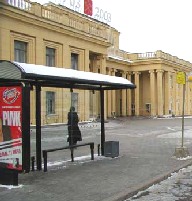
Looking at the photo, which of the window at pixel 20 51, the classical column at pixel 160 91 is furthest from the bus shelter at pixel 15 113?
the classical column at pixel 160 91

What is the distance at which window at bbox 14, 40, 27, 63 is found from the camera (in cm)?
3406

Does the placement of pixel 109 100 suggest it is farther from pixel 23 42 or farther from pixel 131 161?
pixel 131 161

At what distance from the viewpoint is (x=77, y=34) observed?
136 feet

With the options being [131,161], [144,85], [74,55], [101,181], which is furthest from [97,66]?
[101,181]

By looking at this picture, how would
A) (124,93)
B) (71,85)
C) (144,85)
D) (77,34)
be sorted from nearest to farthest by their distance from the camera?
(71,85), (77,34), (124,93), (144,85)

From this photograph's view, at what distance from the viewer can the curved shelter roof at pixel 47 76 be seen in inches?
363

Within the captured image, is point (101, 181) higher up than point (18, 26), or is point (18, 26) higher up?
→ point (18, 26)

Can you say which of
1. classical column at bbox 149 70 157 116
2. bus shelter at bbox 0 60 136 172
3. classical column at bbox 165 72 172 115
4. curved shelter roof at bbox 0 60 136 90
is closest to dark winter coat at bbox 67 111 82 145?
curved shelter roof at bbox 0 60 136 90

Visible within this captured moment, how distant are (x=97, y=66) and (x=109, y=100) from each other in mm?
9533

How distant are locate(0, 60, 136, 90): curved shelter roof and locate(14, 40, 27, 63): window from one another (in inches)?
833

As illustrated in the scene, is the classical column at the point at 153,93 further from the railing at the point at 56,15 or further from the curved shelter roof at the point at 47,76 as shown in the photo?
the curved shelter roof at the point at 47,76

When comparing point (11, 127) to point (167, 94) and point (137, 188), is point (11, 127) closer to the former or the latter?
point (137, 188)

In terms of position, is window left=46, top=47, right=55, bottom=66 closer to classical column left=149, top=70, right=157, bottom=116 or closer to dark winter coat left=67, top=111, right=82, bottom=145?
dark winter coat left=67, top=111, right=82, bottom=145

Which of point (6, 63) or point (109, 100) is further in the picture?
point (109, 100)
